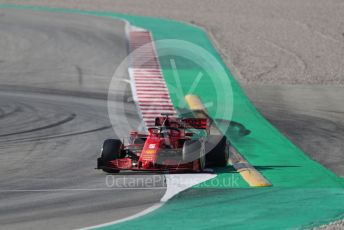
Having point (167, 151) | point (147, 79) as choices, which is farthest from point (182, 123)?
point (147, 79)

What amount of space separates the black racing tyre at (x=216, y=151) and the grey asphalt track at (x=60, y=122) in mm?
1393

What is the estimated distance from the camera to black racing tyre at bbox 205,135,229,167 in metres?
19.7

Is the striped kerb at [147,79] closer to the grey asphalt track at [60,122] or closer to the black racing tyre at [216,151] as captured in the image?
the grey asphalt track at [60,122]

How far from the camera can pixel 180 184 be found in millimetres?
18328

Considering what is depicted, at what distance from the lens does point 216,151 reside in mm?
19875

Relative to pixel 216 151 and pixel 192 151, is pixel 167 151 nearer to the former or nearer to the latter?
pixel 192 151

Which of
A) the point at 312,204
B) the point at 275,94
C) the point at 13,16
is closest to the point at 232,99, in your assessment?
the point at 275,94

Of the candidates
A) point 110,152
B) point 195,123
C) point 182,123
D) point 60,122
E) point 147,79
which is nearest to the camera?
point 110,152

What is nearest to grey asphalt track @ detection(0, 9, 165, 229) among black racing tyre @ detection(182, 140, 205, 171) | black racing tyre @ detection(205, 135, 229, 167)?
black racing tyre @ detection(182, 140, 205, 171)

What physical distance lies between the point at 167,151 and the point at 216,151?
127 centimetres

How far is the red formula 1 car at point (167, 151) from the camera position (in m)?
18.9

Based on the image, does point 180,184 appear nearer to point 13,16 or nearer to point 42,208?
point 42,208

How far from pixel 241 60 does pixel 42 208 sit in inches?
881

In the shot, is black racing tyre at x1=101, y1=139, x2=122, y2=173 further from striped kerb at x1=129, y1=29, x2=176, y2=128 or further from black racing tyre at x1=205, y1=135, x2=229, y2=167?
striped kerb at x1=129, y1=29, x2=176, y2=128
